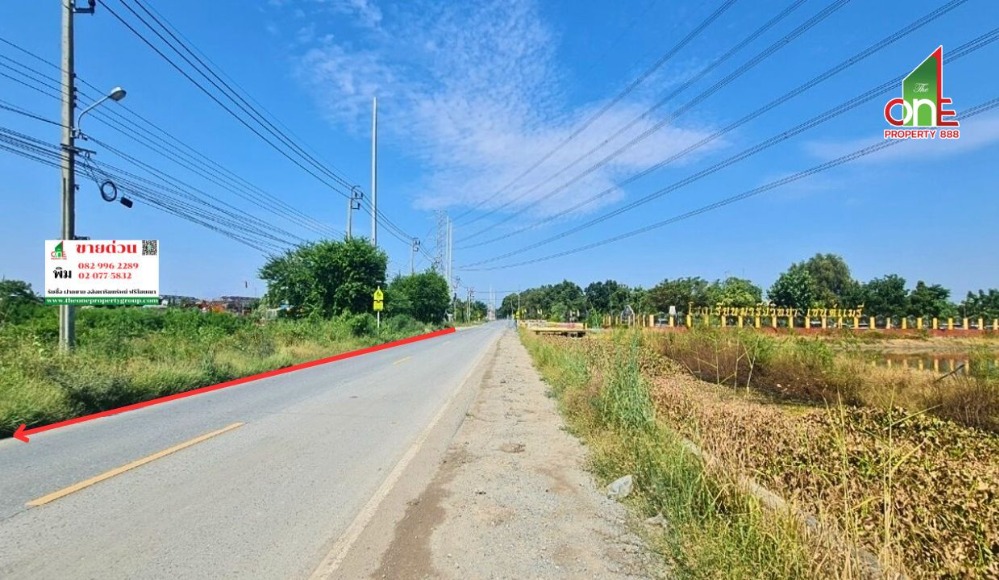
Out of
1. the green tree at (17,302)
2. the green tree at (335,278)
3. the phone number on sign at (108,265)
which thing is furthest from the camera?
the green tree at (335,278)

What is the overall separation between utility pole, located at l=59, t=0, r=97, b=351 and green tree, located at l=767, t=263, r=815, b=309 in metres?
75.0

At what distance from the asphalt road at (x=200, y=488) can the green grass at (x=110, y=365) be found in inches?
41.1

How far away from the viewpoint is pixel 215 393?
13.9m

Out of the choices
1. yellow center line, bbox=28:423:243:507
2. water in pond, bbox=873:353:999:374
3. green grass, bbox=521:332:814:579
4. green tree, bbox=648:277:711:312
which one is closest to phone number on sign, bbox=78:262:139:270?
yellow center line, bbox=28:423:243:507

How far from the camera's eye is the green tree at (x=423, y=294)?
67.8m

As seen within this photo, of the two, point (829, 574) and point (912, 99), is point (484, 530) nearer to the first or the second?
point (829, 574)

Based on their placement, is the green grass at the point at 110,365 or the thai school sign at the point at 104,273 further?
the thai school sign at the point at 104,273

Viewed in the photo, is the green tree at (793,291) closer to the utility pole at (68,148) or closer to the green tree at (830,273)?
the green tree at (830,273)

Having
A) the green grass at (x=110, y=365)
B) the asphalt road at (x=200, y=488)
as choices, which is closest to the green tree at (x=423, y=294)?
the green grass at (x=110, y=365)

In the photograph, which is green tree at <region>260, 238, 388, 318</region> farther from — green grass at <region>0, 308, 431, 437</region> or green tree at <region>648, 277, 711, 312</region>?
green tree at <region>648, 277, 711, 312</region>

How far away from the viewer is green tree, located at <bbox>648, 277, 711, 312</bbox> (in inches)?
3125

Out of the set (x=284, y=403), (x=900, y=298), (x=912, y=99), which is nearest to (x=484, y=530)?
(x=284, y=403)

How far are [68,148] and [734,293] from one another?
271ft
